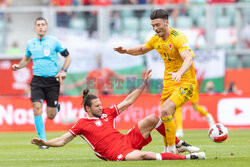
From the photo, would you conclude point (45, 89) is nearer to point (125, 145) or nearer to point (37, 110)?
point (37, 110)

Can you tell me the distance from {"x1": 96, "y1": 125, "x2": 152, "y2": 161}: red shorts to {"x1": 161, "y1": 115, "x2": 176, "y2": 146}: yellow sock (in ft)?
1.28

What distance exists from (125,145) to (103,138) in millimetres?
335

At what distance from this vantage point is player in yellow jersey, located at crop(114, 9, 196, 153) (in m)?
8.24

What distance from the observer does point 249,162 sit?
7.63 meters

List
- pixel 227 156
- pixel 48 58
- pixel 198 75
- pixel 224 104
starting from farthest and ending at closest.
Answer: pixel 198 75
pixel 224 104
pixel 48 58
pixel 227 156

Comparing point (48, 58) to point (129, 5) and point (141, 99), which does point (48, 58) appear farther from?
point (129, 5)

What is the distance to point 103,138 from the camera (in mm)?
7766

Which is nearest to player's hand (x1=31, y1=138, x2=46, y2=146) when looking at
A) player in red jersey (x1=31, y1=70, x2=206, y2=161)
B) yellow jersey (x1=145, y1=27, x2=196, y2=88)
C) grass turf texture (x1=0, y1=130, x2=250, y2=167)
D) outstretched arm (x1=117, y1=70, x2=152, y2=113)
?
player in red jersey (x1=31, y1=70, x2=206, y2=161)

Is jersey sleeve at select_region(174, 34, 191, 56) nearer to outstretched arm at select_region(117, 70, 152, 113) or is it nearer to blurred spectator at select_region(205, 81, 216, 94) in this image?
outstretched arm at select_region(117, 70, 152, 113)

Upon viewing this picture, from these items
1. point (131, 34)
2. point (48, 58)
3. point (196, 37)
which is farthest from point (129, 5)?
point (48, 58)

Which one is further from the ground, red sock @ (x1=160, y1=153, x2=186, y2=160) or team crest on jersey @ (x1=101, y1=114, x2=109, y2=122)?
team crest on jersey @ (x1=101, y1=114, x2=109, y2=122)

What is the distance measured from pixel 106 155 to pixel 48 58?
4.03 metres

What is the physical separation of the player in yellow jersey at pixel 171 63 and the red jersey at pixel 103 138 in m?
0.82

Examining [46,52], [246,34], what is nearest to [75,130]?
[46,52]
